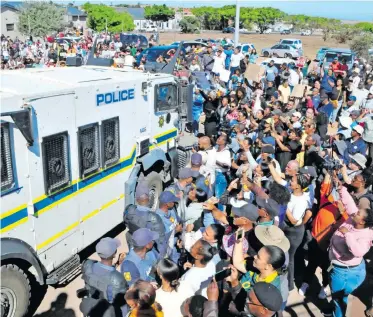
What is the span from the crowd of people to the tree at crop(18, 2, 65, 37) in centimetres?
3475

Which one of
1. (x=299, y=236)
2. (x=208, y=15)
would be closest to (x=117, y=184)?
(x=299, y=236)

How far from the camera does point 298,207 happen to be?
512 centimetres

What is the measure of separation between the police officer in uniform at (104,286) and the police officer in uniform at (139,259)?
6.4 inches

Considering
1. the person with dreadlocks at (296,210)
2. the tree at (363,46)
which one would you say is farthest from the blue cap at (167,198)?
the tree at (363,46)

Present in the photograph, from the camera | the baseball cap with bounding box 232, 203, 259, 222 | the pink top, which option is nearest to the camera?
the pink top

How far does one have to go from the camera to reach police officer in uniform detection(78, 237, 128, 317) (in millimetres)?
3756

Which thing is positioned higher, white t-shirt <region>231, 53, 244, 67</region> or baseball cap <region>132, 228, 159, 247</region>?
white t-shirt <region>231, 53, 244, 67</region>

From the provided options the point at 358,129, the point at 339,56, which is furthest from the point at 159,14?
the point at 358,129

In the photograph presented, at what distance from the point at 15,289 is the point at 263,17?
8967cm

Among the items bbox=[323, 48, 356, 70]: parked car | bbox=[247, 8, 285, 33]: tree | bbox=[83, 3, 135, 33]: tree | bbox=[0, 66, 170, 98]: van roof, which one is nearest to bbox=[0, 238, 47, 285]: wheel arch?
bbox=[0, 66, 170, 98]: van roof

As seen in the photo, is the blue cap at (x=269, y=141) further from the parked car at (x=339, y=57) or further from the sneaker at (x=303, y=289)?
the parked car at (x=339, y=57)

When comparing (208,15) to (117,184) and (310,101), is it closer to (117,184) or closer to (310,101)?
(310,101)

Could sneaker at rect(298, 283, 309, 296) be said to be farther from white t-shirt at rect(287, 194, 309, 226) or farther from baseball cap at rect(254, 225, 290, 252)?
baseball cap at rect(254, 225, 290, 252)

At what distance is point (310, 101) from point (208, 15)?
79.3 m
